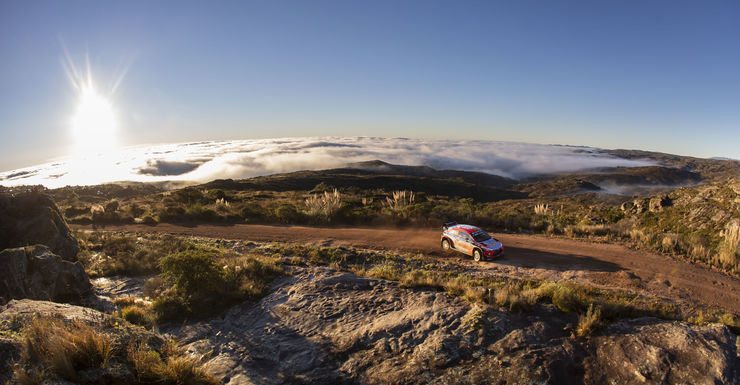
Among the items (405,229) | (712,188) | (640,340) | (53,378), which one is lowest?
(405,229)

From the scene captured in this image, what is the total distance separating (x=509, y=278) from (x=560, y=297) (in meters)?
3.42

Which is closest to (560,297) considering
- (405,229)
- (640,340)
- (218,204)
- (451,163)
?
(640,340)

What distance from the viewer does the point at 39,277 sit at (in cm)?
671

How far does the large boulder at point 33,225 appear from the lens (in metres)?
9.35

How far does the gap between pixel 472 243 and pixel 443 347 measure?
23.9 feet

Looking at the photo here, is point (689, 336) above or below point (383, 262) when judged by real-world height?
above

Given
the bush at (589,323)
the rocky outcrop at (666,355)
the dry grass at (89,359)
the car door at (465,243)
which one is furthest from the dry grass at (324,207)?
the rocky outcrop at (666,355)

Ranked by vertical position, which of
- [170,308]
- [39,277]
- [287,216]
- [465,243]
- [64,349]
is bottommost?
[287,216]

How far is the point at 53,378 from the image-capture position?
3.12m

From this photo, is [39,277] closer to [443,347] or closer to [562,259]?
[443,347]

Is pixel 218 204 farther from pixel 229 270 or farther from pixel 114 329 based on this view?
pixel 114 329

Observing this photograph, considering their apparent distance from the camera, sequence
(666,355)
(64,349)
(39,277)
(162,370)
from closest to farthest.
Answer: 1. (64,349)
2. (162,370)
3. (666,355)
4. (39,277)

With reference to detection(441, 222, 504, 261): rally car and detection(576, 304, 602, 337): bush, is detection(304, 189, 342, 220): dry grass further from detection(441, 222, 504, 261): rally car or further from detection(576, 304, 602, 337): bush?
detection(576, 304, 602, 337): bush

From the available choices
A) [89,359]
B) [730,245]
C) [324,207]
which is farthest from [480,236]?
[89,359]
